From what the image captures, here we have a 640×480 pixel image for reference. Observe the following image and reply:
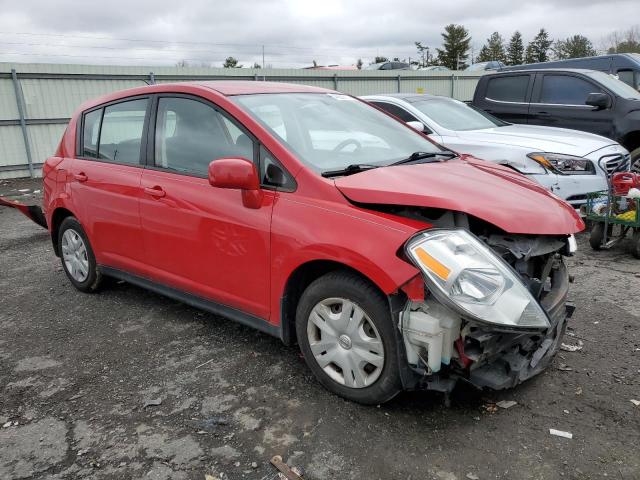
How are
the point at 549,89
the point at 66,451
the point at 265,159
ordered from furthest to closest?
the point at 549,89
the point at 265,159
the point at 66,451

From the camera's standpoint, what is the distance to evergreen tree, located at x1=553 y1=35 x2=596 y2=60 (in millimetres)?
63347

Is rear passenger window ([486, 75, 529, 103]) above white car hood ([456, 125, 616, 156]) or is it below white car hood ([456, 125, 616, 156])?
above

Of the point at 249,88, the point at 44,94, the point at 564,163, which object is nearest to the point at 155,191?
the point at 249,88

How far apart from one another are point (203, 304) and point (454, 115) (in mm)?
5002

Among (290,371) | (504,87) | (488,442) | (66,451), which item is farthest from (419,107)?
(66,451)

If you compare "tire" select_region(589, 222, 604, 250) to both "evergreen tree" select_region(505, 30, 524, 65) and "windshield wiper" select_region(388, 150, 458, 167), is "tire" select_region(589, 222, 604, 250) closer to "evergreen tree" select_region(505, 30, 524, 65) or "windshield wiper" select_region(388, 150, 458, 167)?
"windshield wiper" select_region(388, 150, 458, 167)

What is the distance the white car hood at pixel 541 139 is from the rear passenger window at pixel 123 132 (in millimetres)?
4034

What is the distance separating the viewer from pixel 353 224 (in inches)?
106

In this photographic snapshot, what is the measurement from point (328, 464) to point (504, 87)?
7.96 meters

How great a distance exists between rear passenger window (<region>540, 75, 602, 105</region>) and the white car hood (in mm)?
1467

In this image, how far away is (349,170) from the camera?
306 centimetres

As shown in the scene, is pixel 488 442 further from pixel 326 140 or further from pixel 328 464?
pixel 326 140

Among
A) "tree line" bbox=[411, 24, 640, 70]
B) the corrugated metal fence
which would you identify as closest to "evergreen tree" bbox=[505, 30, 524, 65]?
"tree line" bbox=[411, 24, 640, 70]

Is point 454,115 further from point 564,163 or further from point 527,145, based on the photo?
point 564,163
